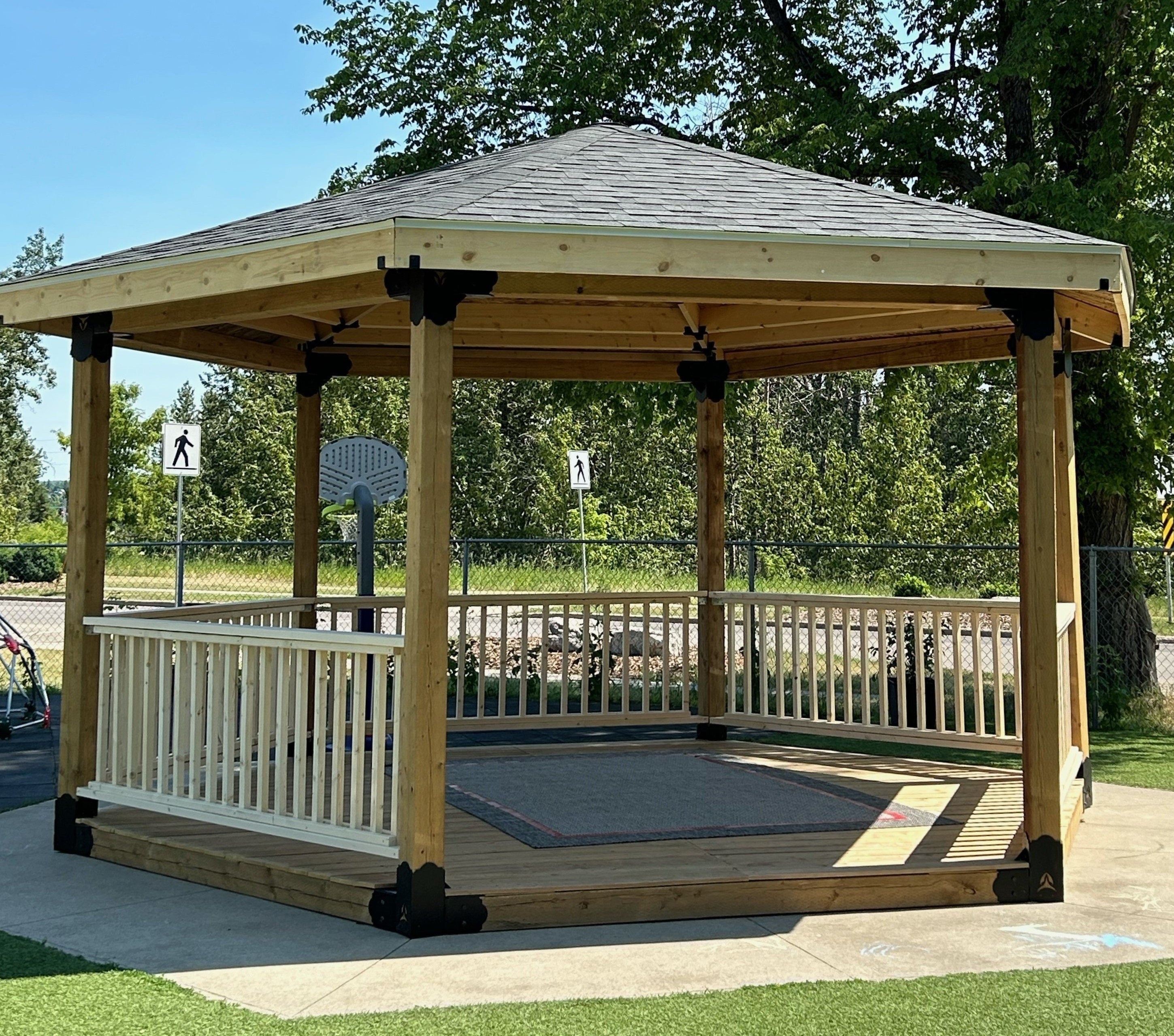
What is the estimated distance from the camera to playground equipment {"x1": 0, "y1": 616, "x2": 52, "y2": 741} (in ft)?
31.5

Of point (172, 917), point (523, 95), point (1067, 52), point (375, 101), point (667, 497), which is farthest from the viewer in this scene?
point (667, 497)

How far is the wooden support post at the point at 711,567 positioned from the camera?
921 centimetres

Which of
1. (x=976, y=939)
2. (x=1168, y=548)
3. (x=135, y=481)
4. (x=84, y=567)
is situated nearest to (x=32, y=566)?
(x=135, y=481)

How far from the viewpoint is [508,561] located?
85.1 ft

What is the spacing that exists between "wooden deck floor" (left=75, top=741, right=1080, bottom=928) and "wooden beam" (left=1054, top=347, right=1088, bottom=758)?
2.40 feet

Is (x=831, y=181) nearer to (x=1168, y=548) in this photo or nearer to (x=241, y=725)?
(x=241, y=725)

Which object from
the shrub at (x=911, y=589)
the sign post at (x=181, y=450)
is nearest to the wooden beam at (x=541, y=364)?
the shrub at (x=911, y=589)

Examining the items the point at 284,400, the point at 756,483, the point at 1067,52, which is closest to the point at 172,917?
the point at 1067,52

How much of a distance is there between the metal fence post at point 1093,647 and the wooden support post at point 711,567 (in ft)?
12.8

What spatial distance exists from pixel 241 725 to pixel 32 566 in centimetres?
3059

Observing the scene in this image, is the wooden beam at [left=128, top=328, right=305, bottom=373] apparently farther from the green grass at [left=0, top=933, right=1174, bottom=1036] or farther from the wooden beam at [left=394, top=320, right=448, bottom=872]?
the green grass at [left=0, top=933, right=1174, bottom=1036]

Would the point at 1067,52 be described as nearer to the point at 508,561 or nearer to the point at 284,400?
the point at 508,561

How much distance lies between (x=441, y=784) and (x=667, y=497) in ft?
85.0

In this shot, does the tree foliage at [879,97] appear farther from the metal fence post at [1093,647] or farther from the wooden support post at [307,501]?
the wooden support post at [307,501]
